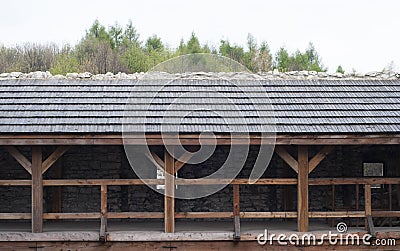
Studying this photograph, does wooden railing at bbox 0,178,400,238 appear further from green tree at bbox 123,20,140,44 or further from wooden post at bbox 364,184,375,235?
green tree at bbox 123,20,140,44

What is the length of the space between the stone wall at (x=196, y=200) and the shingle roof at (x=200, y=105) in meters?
1.38

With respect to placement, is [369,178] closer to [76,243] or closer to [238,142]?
[238,142]

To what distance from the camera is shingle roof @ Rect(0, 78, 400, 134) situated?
11.1m

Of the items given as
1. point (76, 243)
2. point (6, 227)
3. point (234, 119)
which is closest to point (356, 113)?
point (234, 119)

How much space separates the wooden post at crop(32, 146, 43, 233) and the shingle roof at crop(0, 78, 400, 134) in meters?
0.48

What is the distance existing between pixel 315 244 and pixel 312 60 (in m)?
25.3

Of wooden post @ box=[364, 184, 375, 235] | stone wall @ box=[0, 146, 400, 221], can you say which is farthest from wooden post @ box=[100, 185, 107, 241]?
wooden post @ box=[364, 184, 375, 235]

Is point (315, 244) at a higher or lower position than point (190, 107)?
lower

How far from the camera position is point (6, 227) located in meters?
12.2

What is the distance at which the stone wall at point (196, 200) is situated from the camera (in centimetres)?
1327

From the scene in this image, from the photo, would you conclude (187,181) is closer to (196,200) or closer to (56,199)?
(196,200)

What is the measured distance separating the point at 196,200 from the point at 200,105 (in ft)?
9.02

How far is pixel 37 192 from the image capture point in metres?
11.1

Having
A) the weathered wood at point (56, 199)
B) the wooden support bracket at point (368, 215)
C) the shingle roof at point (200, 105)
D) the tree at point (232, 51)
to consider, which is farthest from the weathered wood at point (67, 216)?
the tree at point (232, 51)
